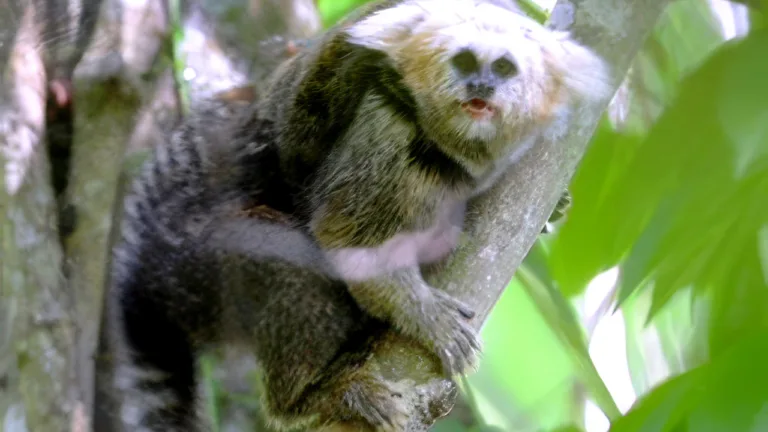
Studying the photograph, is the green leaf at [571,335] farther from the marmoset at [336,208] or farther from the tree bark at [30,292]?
the tree bark at [30,292]

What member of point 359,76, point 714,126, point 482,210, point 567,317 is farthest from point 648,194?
point 359,76

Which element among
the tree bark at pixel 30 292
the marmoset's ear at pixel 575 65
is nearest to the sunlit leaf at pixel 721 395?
the marmoset's ear at pixel 575 65

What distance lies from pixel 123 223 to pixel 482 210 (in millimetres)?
679

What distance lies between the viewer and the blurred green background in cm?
53

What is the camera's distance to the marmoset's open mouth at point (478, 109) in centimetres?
119

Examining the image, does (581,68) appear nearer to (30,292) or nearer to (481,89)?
(481,89)

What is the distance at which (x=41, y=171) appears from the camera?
1.25 meters

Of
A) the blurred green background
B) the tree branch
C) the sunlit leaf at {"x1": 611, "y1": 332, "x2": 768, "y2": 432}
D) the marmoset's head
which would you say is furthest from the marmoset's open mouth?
the sunlit leaf at {"x1": 611, "y1": 332, "x2": 768, "y2": 432}

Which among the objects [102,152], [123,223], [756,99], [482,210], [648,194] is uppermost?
[756,99]

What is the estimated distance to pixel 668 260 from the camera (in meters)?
0.61

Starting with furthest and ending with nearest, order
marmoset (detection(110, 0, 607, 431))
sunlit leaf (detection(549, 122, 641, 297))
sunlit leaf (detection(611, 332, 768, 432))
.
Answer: marmoset (detection(110, 0, 607, 431)) → sunlit leaf (detection(549, 122, 641, 297)) → sunlit leaf (detection(611, 332, 768, 432))

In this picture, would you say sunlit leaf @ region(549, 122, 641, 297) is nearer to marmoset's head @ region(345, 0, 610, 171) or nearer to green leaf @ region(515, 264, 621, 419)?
green leaf @ region(515, 264, 621, 419)

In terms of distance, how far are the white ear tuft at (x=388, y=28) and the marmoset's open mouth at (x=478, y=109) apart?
0.19m

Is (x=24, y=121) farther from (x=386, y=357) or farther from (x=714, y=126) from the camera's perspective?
(x=714, y=126)
